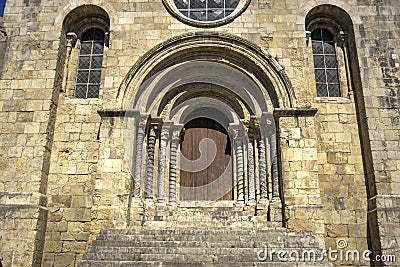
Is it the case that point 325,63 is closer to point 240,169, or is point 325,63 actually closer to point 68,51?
point 240,169

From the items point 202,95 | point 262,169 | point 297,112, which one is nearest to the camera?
point 297,112

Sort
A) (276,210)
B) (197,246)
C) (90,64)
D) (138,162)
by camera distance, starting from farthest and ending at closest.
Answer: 1. (90,64)
2. (138,162)
3. (276,210)
4. (197,246)

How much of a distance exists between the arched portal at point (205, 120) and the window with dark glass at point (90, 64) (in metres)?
1.29

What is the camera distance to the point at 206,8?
962 cm

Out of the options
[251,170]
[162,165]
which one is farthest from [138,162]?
[251,170]

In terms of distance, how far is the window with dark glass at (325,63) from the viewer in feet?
30.8

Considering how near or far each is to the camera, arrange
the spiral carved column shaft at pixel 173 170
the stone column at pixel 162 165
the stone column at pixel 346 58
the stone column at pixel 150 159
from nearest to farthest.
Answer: the stone column at pixel 150 159 < the stone column at pixel 162 165 < the spiral carved column shaft at pixel 173 170 < the stone column at pixel 346 58

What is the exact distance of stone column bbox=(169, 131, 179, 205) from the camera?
905 cm

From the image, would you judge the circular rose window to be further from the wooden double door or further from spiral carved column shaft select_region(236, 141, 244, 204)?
spiral carved column shaft select_region(236, 141, 244, 204)

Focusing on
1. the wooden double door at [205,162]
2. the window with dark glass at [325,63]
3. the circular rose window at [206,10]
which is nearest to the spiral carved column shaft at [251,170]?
the wooden double door at [205,162]

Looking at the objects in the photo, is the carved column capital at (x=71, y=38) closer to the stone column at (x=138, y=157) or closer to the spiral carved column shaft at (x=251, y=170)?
the stone column at (x=138, y=157)

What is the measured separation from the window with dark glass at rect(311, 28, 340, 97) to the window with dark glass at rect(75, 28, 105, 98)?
5528 millimetres

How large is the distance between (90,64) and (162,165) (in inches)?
128

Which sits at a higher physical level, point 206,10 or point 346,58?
point 206,10
